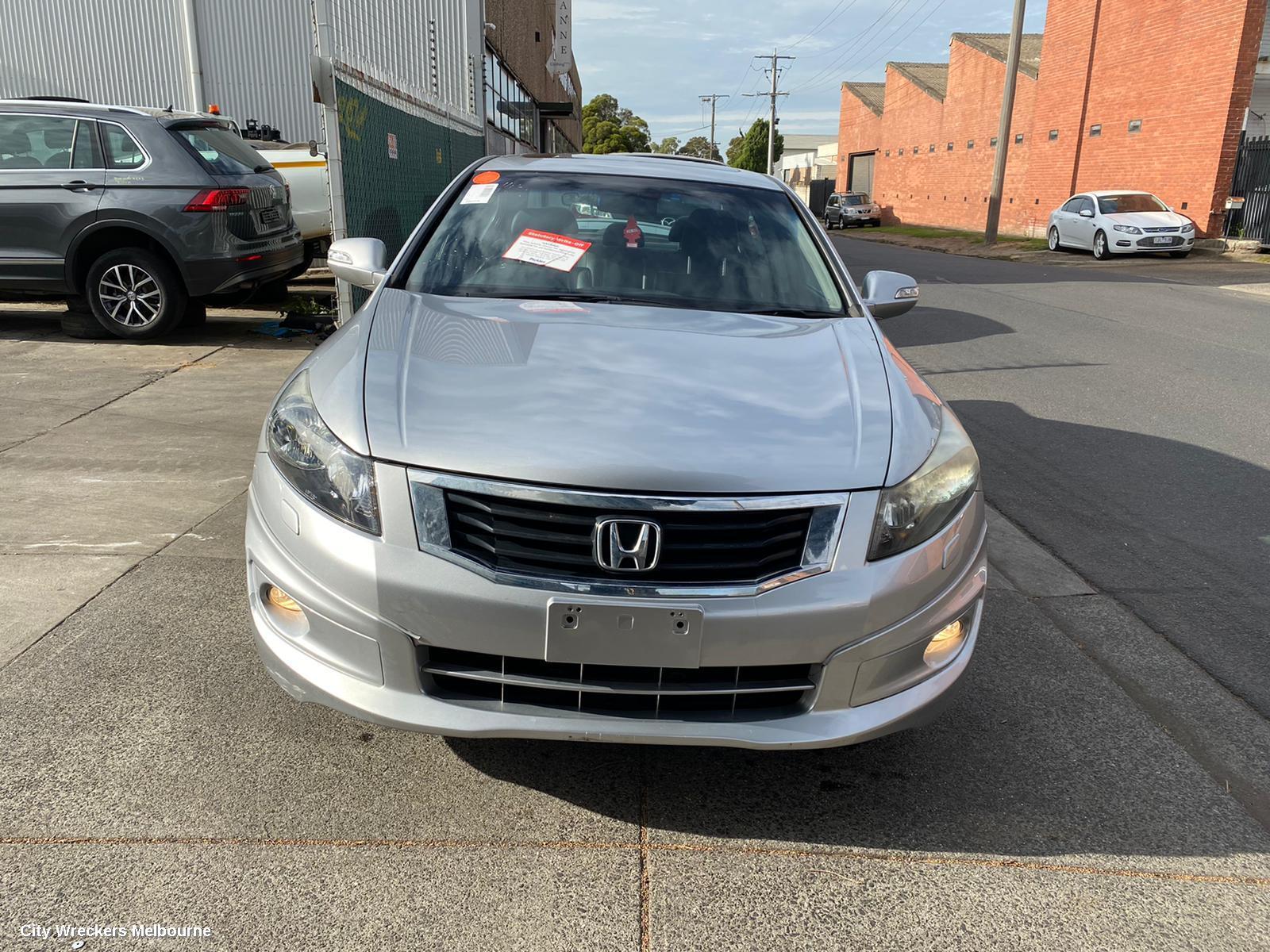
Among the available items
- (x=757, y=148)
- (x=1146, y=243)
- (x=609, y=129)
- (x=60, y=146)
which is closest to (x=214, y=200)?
(x=60, y=146)

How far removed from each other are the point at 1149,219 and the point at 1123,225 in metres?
0.63

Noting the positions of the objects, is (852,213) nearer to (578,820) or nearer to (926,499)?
(926,499)

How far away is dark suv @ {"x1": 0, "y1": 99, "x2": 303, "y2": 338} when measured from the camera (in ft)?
27.2

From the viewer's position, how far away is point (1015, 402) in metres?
7.50

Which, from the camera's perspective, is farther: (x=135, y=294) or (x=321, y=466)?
(x=135, y=294)

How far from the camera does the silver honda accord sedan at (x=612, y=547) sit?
2277 millimetres

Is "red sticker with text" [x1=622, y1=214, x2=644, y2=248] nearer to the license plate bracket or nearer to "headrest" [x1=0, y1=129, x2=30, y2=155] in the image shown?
the license plate bracket

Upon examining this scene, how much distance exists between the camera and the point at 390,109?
8383 mm

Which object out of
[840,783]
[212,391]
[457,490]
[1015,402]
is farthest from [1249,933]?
[212,391]

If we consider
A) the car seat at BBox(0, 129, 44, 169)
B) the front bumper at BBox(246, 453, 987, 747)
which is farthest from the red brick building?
the front bumper at BBox(246, 453, 987, 747)

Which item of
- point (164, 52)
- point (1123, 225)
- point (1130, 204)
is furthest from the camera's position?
point (1130, 204)

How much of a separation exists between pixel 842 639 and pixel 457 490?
0.96m

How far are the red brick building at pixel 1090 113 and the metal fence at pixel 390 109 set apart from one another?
66.0ft

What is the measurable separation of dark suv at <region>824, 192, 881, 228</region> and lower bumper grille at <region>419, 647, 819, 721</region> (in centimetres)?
4885
